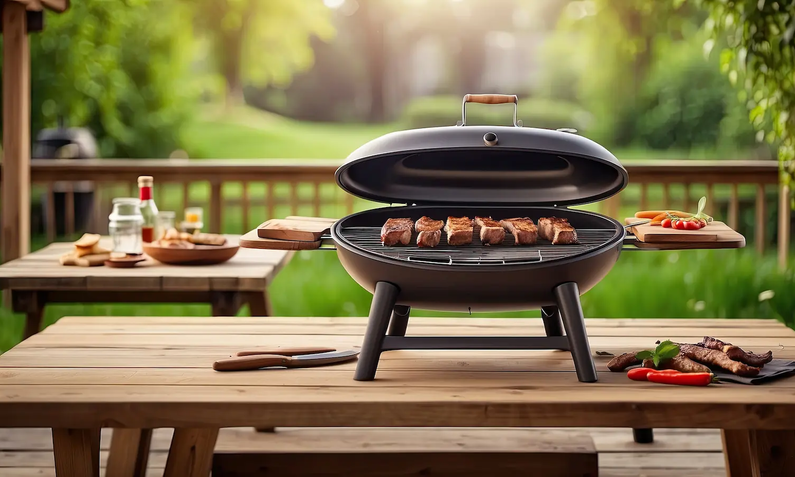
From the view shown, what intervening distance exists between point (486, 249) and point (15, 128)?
3.29m

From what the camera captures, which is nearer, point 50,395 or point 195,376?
point 50,395

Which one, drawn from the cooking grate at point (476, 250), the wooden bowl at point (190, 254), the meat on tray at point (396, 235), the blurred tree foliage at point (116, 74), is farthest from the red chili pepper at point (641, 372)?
the blurred tree foliage at point (116, 74)

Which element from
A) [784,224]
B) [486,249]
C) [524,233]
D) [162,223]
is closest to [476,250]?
[486,249]

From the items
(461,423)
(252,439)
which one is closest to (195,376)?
(461,423)

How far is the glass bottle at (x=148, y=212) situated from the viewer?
3342 millimetres

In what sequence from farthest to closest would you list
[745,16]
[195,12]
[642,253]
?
[195,12] → [642,253] → [745,16]

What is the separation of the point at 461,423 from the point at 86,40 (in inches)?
266

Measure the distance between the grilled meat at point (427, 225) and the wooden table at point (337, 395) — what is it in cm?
32

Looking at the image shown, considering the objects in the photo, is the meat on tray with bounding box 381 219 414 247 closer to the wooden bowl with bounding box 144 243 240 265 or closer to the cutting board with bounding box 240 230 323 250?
the cutting board with bounding box 240 230 323 250

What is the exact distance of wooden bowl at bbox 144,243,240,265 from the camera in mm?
3213

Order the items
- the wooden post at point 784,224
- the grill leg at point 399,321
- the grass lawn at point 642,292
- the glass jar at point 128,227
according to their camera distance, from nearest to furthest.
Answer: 1. the grill leg at point 399,321
2. the glass jar at point 128,227
3. the grass lawn at point 642,292
4. the wooden post at point 784,224

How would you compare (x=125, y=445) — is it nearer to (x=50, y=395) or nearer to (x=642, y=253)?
(x=50, y=395)

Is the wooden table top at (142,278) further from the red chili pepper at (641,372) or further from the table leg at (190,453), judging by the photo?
the red chili pepper at (641,372)

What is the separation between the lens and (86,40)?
24.7 ft
